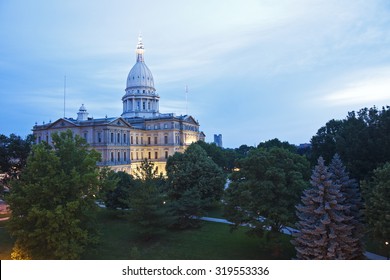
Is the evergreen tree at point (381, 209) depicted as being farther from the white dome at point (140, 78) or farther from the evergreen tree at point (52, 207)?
the white dome at point (140, 78)

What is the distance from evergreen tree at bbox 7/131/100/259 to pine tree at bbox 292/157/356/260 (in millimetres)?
10254

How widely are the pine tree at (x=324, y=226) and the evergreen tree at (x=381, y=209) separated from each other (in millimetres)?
1017

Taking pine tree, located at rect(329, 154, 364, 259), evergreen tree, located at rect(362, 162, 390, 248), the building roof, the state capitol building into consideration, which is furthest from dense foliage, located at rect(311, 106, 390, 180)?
the building roof

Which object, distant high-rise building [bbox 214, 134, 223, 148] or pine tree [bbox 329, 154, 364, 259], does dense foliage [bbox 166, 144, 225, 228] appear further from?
distant high-rise building [bbox 214, 134, 223, 148]

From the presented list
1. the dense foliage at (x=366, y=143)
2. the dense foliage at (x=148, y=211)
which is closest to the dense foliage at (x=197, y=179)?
the dense foliage at (x=148, y=211)

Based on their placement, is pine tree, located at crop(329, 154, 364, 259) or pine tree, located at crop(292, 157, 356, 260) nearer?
pine tree, located at crop(292, 157, 356, 260)

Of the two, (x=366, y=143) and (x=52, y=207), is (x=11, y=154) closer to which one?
(x=52, y=207)

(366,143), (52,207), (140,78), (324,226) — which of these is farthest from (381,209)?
(140,78)

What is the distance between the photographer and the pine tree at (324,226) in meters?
13.5

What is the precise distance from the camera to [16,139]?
25.7 meters

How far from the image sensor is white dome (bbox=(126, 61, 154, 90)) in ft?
252

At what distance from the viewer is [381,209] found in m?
13.8

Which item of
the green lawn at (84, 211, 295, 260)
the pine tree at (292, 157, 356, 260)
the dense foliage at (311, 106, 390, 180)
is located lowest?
the green lawn at (84, 211, 295, 260)

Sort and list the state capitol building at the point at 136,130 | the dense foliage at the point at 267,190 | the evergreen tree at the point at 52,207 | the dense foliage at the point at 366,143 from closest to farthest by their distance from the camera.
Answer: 1. the evergreen tree at the point at 52,207
2. the dense foliage at the point at 267,190
3. the dense foliage at the point at 366,143
4. the state capitol building at the point at 136,130
